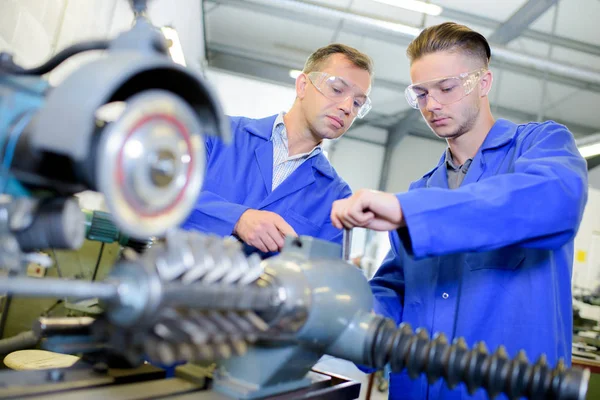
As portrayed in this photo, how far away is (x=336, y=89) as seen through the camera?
146 centimetres

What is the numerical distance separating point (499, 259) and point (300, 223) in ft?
1.90

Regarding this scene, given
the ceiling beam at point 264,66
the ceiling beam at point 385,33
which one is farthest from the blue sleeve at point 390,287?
the ceiling beam at point 264,66

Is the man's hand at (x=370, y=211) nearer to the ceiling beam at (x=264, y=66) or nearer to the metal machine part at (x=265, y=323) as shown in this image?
the metal machine part at (x=265, y=323)

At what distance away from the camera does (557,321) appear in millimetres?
1006

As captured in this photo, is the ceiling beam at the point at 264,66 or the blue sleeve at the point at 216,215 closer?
the blue sleeve at the point at 216,215

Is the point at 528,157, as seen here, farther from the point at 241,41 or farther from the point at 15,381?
the point at 241,41

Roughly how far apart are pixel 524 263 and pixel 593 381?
181cm

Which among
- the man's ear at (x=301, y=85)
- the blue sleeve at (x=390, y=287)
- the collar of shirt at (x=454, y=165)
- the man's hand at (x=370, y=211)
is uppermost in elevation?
the man's ear at (x=301, y=85)

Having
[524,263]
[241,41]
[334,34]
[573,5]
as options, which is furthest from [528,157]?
[241,41]

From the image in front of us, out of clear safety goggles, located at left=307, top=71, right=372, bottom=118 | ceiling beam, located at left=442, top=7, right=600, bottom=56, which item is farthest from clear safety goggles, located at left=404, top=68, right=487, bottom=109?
ceiling beam, located at left=442, top=7, right=600, bottom=56

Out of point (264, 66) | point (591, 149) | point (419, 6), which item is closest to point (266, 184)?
point (419, 6)

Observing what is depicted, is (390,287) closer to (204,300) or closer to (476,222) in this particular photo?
(476,222)

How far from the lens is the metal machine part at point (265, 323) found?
1.36 feet

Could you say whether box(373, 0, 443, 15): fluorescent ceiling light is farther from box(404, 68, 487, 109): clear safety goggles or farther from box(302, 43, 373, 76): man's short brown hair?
box(404, 68, 487, 109): clear safety goggles
